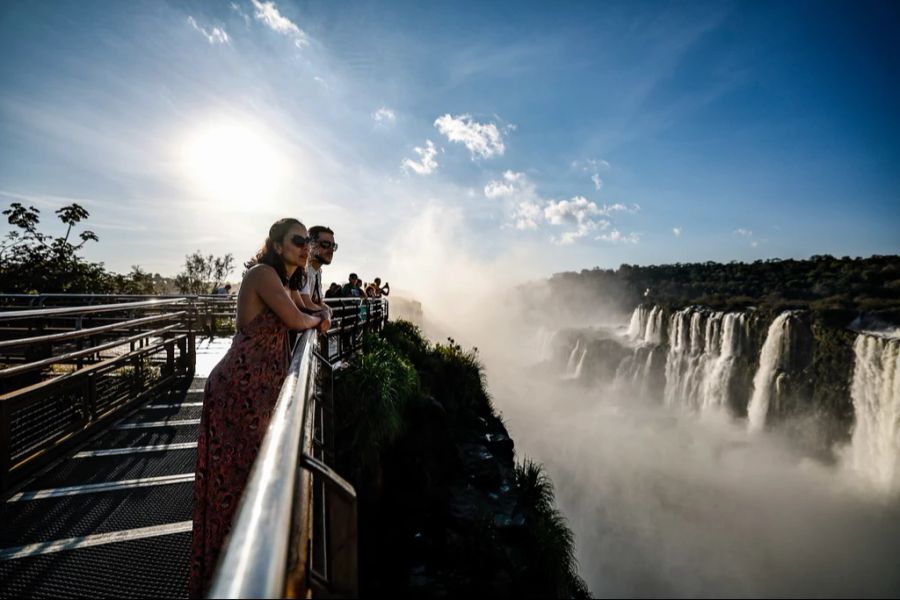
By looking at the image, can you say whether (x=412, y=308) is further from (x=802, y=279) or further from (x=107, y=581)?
(x=107, y=581)

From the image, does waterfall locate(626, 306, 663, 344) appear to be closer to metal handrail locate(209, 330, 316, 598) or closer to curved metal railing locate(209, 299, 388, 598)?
curved metal railing locate(209, 299, 388, 598)

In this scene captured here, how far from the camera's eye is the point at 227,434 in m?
2.25

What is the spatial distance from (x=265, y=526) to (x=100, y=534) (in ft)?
12.5

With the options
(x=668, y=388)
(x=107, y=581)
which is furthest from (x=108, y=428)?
(x=668, y=388)

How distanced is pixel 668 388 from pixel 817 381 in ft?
36.8

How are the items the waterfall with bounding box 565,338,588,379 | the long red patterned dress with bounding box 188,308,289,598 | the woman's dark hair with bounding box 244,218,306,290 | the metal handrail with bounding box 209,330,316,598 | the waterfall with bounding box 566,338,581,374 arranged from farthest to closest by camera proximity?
the waterfall with bounding box 566,338,581,374 → the waterfall with bounding box 565,338,588,379 → the woman's dark hair with bounding box 244,218,306,290 → the long red patterned dress with bounding box 188,308,289,598 → the metal handrail with bounding box 209,330,316,598

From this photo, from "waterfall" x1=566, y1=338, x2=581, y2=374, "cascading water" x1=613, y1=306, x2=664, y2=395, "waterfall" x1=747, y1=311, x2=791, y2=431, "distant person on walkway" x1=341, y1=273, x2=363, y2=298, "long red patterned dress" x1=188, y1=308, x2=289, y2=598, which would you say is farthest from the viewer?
"waterfall" x1=566, y1=338, x2=581, y2=374

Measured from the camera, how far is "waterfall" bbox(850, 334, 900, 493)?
17.1 m

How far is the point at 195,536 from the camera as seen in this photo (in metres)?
2.21

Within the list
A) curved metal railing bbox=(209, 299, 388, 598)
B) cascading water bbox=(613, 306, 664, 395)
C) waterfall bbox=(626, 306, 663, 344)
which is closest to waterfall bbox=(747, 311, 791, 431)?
cascading water bbox=(613, 306, 664, 395)

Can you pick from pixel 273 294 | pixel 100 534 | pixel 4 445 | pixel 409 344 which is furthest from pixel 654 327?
pixel 4 445

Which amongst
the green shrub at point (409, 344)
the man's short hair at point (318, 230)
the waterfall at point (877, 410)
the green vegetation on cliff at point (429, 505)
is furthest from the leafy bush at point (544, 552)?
the waterfall at point (877, 410)

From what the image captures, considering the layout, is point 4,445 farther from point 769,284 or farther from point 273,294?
point 769,284

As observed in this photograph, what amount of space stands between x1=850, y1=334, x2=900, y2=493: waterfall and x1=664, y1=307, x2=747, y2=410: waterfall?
655 centimetres
